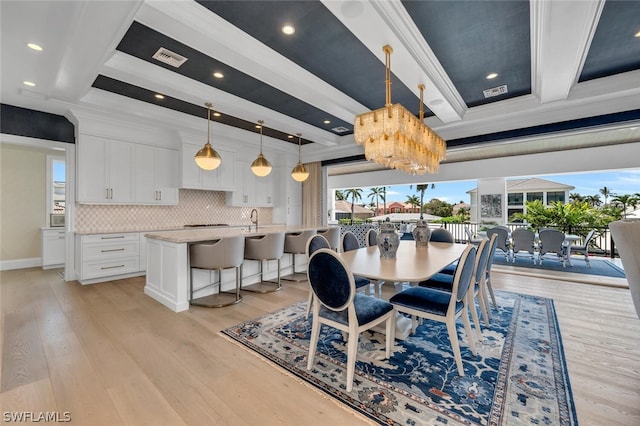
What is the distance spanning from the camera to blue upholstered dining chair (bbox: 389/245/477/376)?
198 centimetres

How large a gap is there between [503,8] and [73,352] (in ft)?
14.9

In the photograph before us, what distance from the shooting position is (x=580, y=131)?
13.0 ft

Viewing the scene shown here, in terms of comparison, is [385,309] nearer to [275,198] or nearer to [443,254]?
[443,254]

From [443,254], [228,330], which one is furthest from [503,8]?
A: [228,330]

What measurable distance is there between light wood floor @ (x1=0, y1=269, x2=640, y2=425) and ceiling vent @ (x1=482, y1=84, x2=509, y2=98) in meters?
2.94

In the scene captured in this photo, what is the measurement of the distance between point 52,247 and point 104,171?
2523mm

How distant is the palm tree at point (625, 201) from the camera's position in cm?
845

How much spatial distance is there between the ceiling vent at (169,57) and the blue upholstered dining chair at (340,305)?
274cm

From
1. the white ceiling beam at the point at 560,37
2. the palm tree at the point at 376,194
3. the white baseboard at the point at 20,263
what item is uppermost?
the white ceiling beam at the point at 560,37

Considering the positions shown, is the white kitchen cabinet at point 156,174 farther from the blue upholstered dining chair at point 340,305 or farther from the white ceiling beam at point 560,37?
the white ceiling beam at point 560,37

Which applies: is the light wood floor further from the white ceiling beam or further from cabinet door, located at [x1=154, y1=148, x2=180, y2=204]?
the white ceiling beam

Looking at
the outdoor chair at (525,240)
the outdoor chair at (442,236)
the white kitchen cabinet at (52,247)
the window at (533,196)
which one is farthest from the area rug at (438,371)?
the window at (533,196)

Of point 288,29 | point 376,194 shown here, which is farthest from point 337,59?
point 376,194

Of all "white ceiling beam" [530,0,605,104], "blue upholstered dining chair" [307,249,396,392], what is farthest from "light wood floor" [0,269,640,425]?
"white ceiling beam" [530,0,605,104]
